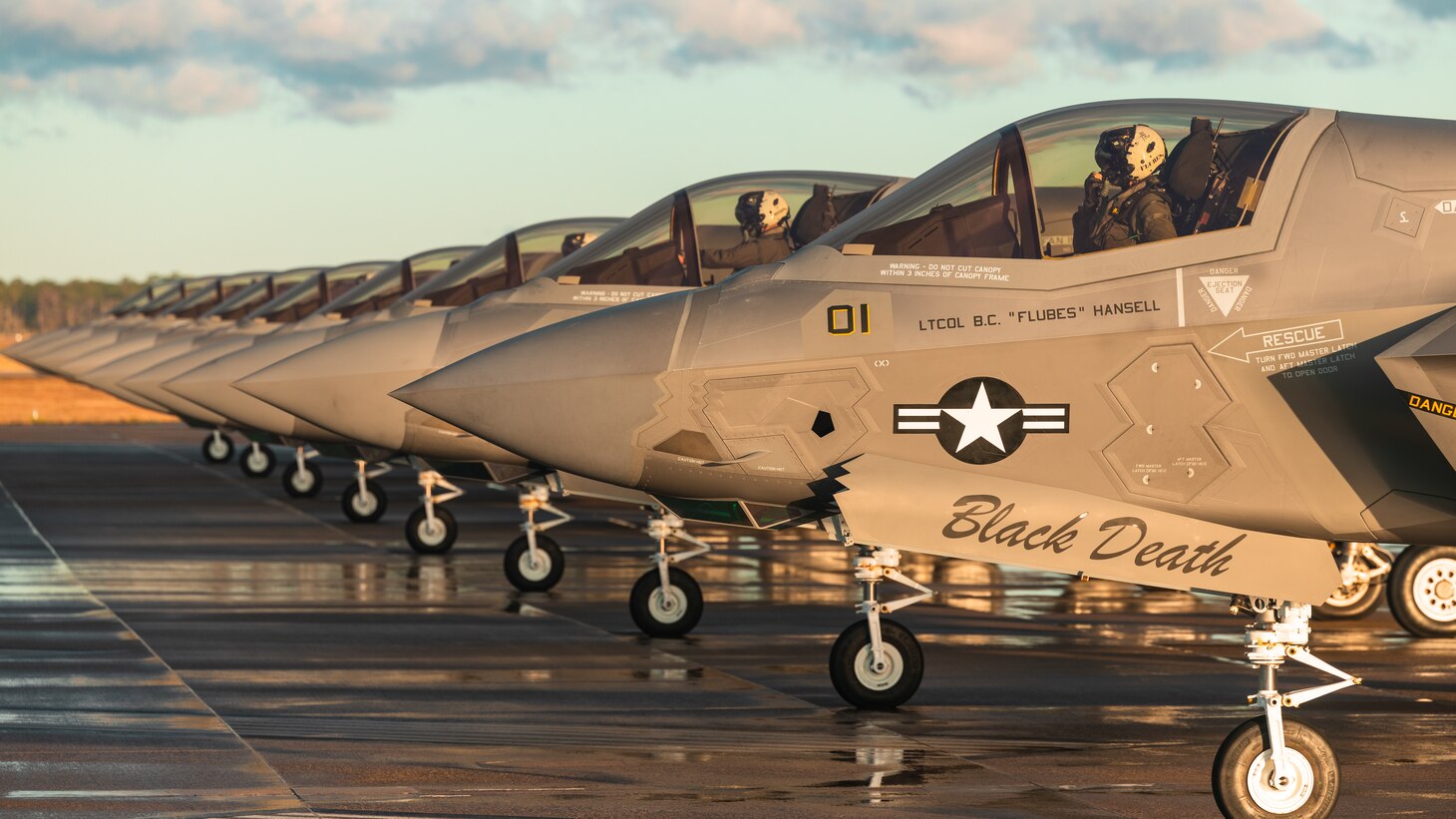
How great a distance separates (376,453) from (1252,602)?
12.2 metres

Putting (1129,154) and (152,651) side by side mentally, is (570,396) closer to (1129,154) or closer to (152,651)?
(1129,154)

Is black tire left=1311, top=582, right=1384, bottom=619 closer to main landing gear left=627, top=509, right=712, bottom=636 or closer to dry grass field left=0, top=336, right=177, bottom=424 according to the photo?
main landing gear left=627, top=509, right=712, bottom=636

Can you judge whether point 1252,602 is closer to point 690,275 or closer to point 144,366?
point 690,275

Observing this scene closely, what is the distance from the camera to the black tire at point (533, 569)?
15781 mm

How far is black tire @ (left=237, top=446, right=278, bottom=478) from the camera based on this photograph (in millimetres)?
32500

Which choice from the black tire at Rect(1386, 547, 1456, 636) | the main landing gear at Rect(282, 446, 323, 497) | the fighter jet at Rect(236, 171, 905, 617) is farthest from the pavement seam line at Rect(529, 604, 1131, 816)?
the main landing gear at Rect(282, 446, 323, 497)

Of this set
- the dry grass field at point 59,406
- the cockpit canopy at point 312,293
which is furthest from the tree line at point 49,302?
the cockpit canopy at point 312,293

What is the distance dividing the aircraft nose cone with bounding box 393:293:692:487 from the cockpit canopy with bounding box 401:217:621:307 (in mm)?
7709

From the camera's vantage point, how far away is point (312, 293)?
25625 mm

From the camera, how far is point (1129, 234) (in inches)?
320

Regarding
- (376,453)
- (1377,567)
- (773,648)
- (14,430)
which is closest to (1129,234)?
(773,648)

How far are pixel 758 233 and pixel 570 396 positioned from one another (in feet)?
15.9

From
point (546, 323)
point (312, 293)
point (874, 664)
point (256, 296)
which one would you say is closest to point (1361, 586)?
point (874, 664)

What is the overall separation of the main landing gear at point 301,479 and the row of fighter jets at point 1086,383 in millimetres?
19169
